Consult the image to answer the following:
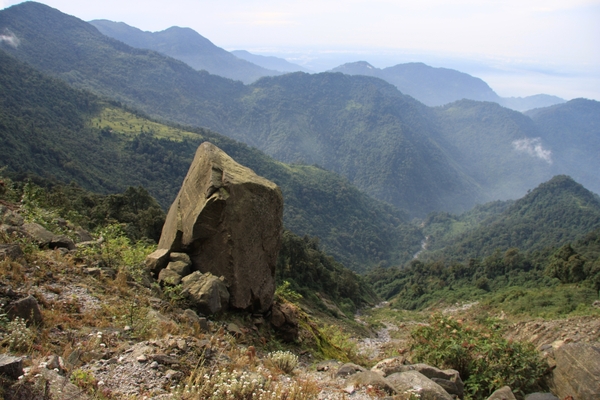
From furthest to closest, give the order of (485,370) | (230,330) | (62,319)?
(230,330) < (485,370) < (62,319)

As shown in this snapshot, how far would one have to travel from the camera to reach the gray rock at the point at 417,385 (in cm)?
611

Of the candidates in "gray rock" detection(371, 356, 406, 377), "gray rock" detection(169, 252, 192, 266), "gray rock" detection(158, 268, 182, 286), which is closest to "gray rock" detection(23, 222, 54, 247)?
"gray rock" detection(158, 268, 182, 286)

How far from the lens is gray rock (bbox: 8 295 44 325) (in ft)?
18.9

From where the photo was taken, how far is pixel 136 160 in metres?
104

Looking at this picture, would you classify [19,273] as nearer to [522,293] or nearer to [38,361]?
[38,361]

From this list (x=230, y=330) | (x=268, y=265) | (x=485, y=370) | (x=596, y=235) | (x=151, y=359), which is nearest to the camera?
(x=151, y=359)

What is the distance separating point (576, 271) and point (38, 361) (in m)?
43.6

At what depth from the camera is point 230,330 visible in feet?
27.3

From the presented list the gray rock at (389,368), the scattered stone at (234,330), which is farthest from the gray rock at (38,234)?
the gray rock at (389,368)

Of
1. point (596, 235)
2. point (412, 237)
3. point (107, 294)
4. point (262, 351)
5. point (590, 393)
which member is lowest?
point (412, 237)

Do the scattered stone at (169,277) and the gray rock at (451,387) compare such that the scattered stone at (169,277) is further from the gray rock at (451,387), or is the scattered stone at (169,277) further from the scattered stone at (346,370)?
the gray rock at (451,387)

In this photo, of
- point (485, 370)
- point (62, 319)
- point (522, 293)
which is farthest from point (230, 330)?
point (522, 293)

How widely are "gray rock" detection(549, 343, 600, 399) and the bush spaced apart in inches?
11.9

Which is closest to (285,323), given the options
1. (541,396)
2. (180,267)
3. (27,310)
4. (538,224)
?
(180,267)
